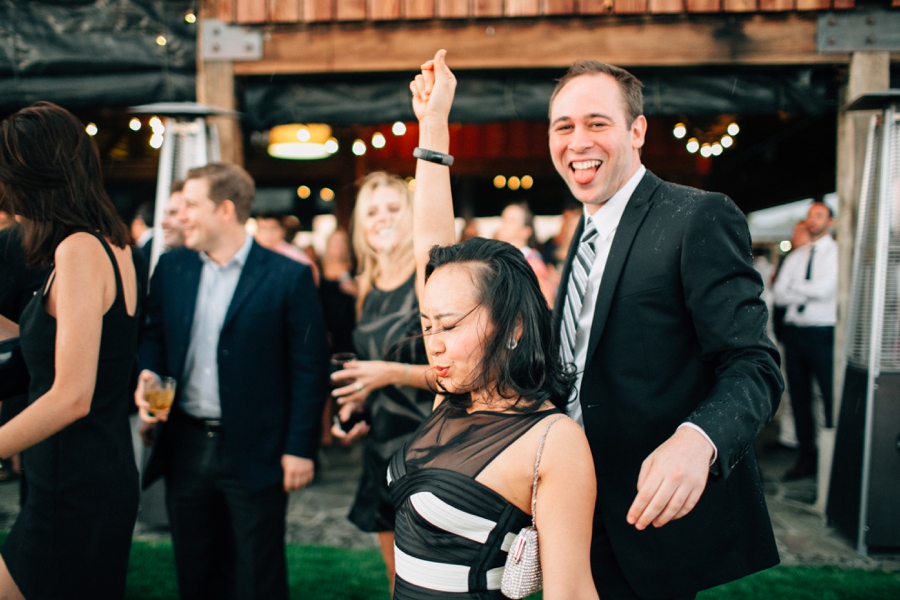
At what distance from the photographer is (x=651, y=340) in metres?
1.64

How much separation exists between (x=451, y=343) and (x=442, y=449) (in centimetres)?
26

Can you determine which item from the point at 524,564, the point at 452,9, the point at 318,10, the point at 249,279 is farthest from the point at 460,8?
the point at 524,564

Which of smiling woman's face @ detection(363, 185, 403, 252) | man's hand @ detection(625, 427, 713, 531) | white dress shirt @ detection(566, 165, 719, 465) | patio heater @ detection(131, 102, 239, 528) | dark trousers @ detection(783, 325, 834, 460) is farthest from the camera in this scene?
dark trousers @ detection(783, 325, 834, 460)

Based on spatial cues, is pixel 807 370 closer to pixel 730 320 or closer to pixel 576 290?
pixel 576 290

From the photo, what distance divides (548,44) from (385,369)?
3.19 meters

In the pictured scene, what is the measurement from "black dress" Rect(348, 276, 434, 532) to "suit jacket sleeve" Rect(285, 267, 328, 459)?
0.25 metres

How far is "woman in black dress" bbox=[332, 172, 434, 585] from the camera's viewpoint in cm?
265

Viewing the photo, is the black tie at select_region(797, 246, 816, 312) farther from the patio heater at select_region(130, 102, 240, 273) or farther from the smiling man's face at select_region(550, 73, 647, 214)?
the patio heater at select_region(130, 102, 240, 273)

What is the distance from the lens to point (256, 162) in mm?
9188

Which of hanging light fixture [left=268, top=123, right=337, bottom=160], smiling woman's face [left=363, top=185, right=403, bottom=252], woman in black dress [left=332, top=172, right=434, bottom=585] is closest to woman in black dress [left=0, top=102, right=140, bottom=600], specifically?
woman in black dress [left=332, top=172, right=434, bottom=585]

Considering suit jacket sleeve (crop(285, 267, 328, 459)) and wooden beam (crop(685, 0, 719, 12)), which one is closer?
suit jacket sleeve (crop(285, 267, 328, 459))

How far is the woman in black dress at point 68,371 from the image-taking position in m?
1.90

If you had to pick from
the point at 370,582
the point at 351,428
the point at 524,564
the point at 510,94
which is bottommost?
the point at 370,582

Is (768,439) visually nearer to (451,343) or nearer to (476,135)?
(476,135)
